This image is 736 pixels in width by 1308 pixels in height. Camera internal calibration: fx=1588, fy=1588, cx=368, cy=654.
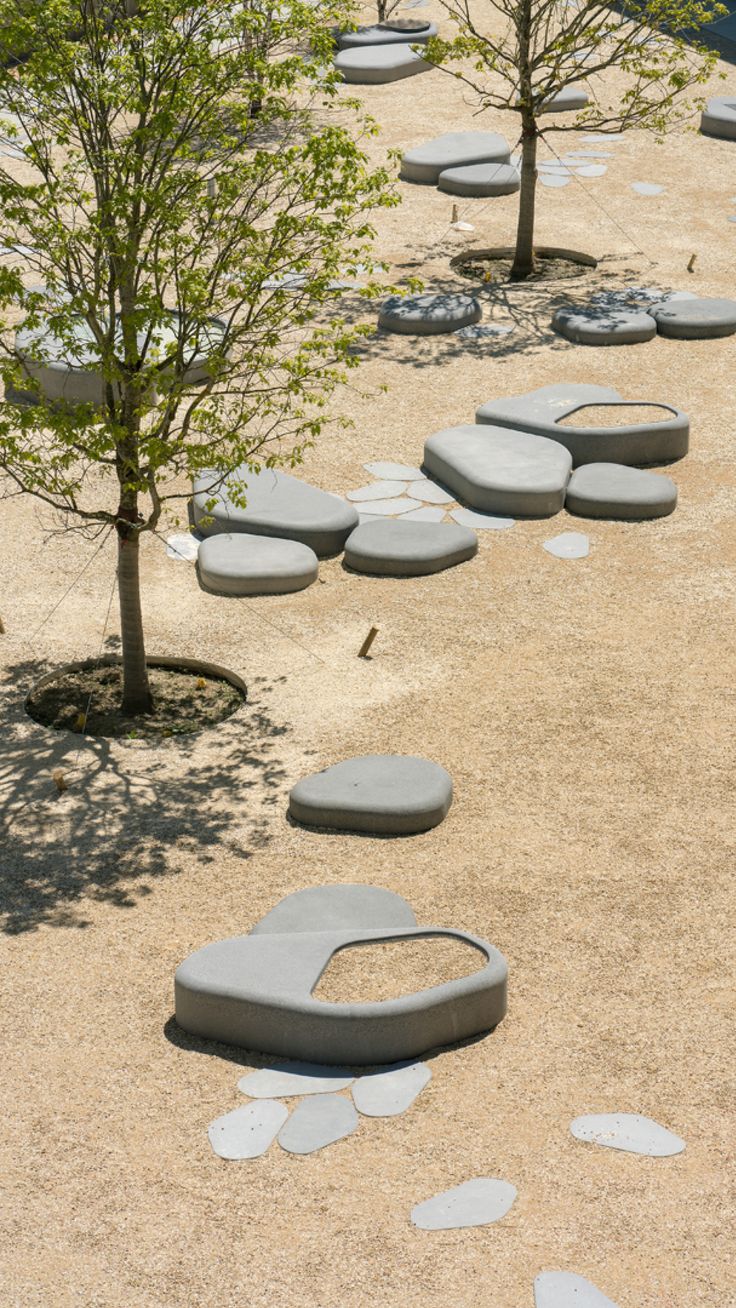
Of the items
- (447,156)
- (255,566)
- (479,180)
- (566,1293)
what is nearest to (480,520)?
(255,566)

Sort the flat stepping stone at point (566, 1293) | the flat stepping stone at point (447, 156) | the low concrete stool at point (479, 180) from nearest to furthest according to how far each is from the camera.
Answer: the flat stepping stone at point (566, 1293)
the low concrete stool at point (479, 180)
the flat stepping stone at point (447, 156)

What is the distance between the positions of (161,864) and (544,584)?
13.1 feet

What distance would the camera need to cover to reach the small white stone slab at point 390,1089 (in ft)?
21.6

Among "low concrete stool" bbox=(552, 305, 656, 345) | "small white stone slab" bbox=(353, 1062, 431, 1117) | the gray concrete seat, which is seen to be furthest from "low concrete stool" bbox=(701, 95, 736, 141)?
"small white stone slab" bbox=(353, 1062, 431, 1117)

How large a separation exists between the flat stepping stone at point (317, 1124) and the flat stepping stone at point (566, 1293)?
3.56 feet

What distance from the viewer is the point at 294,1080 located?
22.2 feet

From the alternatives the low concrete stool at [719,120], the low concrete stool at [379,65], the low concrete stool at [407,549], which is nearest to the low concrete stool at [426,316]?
the low concrete stool at [407,549]

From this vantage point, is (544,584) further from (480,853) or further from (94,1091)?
(94,1091)

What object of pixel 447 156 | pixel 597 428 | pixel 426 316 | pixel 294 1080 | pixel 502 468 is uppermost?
pixel 447 156

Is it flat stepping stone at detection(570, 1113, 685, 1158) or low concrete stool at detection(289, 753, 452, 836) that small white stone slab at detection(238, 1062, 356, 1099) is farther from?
low concrete stool at detection(289, 753, 452, 836)

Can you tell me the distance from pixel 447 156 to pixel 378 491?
8.87 m

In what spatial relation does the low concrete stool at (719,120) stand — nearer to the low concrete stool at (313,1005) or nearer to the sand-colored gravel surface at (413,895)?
the sand-colored gravel surface at (413,895)

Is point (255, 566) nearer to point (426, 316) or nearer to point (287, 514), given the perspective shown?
point (287, 514)

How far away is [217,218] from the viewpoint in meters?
8.94
